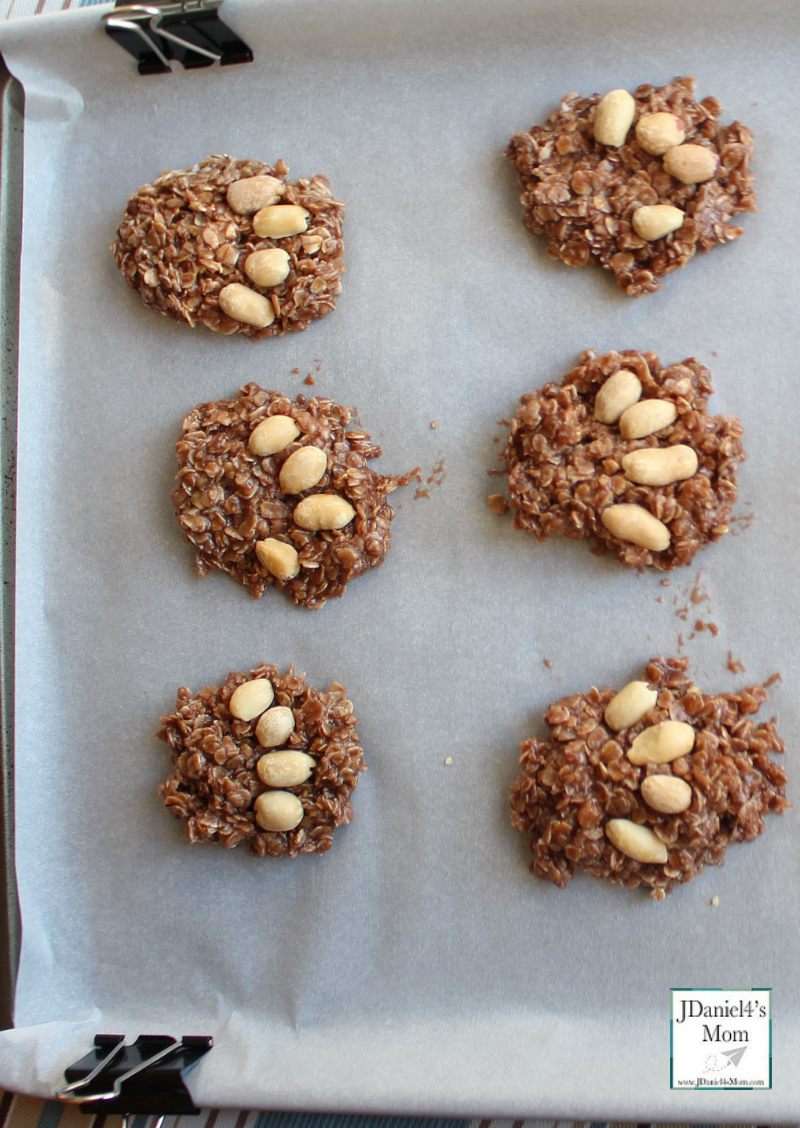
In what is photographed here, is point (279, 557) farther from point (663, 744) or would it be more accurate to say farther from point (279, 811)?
point (663, 744)

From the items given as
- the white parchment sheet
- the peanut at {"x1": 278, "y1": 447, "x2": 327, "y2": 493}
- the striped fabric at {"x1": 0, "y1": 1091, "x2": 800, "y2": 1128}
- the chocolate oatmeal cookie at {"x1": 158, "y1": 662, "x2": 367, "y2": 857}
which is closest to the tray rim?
the white parchment sheet

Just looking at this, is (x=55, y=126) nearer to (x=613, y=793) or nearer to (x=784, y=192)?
(x=784, y=192)

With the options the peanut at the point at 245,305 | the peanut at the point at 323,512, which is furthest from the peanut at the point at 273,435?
the peanut at the point at 245,305

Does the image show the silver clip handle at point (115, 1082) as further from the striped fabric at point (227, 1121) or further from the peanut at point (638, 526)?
the peanut at point (638, 526)

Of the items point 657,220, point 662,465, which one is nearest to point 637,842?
point 662,465

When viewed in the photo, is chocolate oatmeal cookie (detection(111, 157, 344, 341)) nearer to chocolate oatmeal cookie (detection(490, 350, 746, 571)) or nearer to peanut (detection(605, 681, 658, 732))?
chocolate oatmeal cookie (detection(490, 350, 746, 571))
